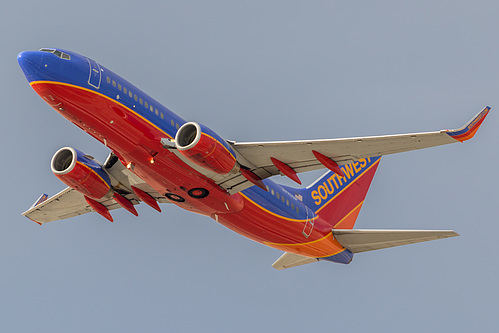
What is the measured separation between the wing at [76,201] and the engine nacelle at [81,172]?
2.77ft

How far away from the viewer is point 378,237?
1604 inches

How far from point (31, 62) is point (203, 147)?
27.7 feet

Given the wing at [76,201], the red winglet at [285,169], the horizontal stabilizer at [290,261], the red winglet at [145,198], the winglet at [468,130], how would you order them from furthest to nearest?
the horizontal stabilizer at [290,261]
the red winglet at [145,198]
the wing at [76,201]
the red winglet at [285,169]
the winglet at [468,130]

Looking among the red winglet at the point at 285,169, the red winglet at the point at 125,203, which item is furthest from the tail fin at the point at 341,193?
the red winglet at the point at 125,203

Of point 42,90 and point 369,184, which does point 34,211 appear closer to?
point 42,90

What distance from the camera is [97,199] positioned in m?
39.2

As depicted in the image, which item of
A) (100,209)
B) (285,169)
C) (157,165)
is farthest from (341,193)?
(157,165)

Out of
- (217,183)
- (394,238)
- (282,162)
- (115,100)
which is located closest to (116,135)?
(115,100)

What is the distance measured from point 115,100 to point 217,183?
7052 millimetres

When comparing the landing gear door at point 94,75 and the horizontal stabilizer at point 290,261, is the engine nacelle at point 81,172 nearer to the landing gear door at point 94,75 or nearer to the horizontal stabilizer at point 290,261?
the landing gear door at point 94,75

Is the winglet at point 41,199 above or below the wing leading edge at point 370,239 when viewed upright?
above

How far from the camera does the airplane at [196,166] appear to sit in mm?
31906

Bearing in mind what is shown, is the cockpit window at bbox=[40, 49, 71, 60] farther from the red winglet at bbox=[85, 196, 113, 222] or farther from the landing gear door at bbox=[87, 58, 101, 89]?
the red winglet at bbox=[85, 196, 113, 222]

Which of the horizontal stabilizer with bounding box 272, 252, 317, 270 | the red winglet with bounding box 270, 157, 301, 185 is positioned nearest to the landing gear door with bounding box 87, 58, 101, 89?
the red winglet with bounding box 270, 157, 301, 185
